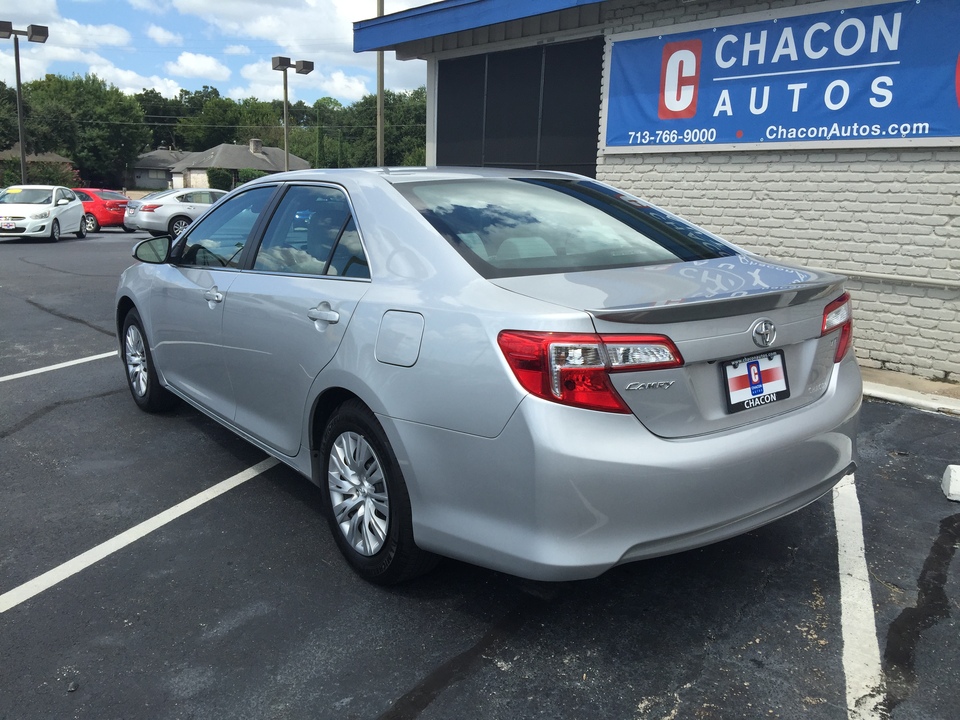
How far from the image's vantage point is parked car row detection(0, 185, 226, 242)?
64.1 ft

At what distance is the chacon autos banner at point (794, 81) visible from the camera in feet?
21.6

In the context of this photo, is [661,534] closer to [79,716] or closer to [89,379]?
[79,716]

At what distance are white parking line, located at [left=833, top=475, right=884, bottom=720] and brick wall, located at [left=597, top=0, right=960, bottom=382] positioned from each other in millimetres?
3587

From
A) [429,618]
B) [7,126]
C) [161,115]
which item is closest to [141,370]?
[429,618]

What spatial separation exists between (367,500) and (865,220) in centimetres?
577

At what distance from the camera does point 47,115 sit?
6981 cm

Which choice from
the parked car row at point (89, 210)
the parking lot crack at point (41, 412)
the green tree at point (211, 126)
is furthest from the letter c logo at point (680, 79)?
the green tree at point (211, 126)

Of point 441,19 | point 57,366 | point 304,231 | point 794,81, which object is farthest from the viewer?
point 441,19

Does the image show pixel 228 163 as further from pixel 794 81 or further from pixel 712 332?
pixel 712 332

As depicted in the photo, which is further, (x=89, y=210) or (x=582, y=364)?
(x=89, y=210)

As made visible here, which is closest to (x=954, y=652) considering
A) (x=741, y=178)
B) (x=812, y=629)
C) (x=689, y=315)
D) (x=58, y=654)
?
(x=812, y=629)

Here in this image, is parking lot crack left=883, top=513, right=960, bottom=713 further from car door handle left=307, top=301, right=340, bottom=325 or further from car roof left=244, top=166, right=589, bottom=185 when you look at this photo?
car roof left=244, top=166, right=589, bottom=185

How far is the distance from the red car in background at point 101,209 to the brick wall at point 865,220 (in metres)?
22.7

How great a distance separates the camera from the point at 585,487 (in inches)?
95.7
